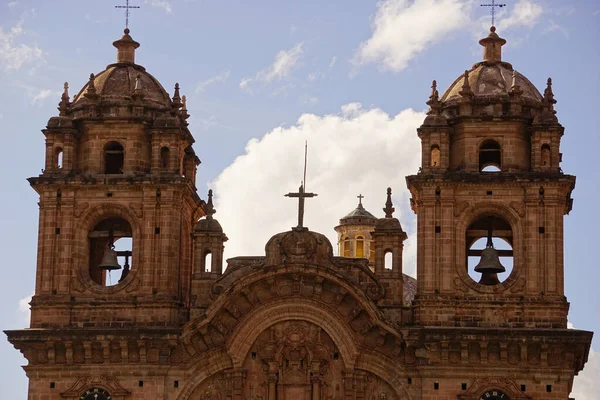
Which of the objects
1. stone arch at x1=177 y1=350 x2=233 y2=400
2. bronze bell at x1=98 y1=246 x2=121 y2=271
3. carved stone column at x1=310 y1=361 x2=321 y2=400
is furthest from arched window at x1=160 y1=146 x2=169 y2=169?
carved stone column at x1=310 y1=361 x2=321 y2=400

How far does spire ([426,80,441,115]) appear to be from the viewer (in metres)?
66.4

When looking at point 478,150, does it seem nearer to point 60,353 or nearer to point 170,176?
point 170,176

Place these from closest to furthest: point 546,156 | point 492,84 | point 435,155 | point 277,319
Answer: point 277,319
point 546,156
point 435,155
point 492,84

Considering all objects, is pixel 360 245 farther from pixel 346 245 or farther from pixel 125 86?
pixel 125 86

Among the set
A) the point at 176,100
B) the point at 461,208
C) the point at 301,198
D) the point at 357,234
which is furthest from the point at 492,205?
the point at 357,234

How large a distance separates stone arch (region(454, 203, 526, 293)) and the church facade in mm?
68

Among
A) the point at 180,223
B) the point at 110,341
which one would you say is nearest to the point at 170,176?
the point at 180,223

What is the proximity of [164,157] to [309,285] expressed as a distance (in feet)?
22.7

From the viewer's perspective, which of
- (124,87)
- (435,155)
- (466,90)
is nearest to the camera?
(435,155)

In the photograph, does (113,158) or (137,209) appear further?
(113,158)

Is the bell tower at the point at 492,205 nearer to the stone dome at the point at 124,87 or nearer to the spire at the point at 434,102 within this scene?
the spire at the point at 434,102

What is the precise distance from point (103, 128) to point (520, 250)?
48.2ft

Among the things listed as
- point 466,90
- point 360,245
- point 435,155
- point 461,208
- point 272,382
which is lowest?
point 272,382

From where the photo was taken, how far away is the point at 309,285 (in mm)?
64500
